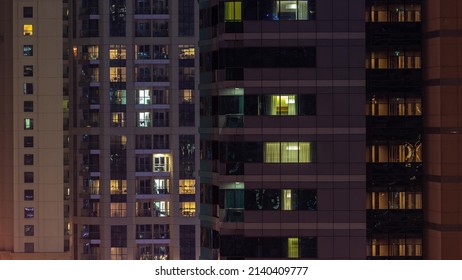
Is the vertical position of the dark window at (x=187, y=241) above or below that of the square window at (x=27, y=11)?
below

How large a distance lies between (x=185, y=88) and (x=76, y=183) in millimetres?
12758

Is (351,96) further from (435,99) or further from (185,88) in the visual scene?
(185,88)

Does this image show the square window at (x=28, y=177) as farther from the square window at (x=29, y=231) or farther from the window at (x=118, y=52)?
the window at (x=118, y=52)

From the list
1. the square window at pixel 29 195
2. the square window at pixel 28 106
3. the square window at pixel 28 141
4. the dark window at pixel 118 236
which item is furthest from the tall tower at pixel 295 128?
the square window at pixel 29 195

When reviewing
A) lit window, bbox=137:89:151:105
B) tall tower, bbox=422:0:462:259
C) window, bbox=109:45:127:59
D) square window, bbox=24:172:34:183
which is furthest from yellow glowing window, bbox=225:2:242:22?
square window, bbox=24:172:34:183

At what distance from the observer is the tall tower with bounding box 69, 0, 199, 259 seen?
305 feet

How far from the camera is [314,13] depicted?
2952 cm

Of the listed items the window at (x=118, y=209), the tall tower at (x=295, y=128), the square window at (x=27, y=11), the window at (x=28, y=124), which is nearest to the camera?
the tall tower at (x=295, y=128)

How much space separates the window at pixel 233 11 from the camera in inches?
1171

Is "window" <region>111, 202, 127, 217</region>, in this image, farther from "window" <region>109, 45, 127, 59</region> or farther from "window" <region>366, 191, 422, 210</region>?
"window" <region>366, 191, 422, 210</region>

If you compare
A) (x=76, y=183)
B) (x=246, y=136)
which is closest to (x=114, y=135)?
(x=76, y=183)

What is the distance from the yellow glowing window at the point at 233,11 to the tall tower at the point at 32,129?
65.0 meters

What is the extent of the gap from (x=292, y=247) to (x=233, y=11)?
21.7ft

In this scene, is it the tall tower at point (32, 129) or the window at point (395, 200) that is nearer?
the window at point (395, 200)
